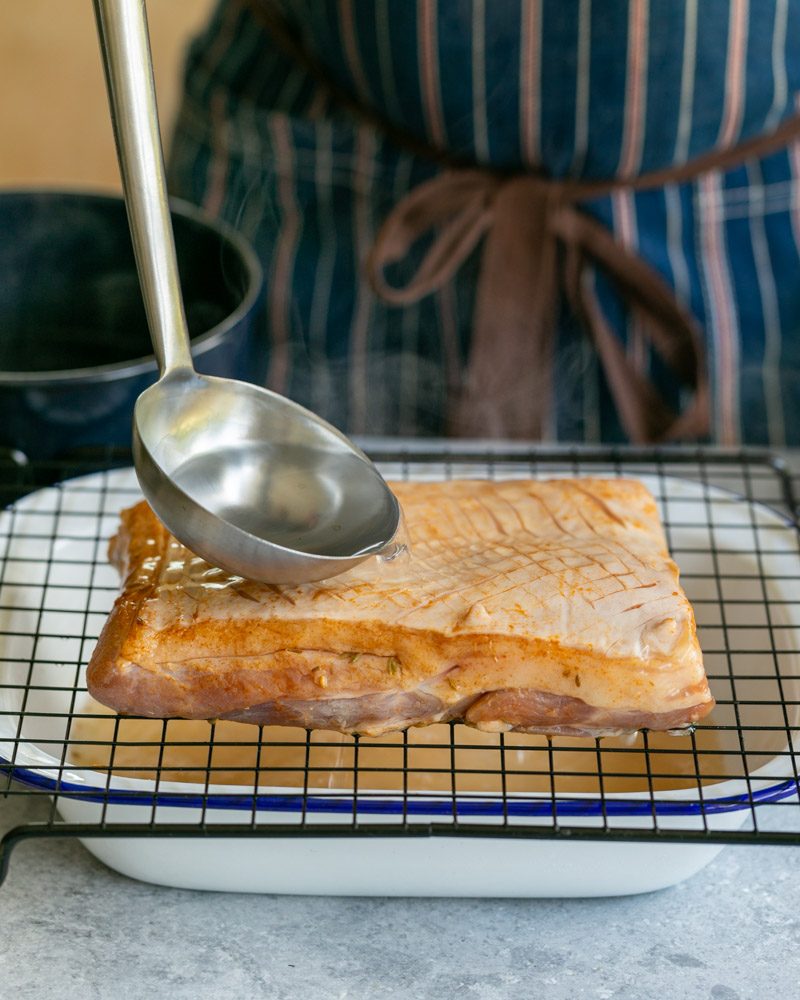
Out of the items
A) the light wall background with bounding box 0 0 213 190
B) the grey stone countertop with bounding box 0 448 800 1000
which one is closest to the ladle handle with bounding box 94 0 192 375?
the grey stone countertop with bounding box 0 448 800 1000

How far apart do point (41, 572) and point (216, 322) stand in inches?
17.3

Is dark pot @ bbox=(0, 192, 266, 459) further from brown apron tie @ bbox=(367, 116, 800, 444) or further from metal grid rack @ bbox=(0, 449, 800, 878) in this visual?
brown apron tie @ bbox=(367, 116, 800, 444)

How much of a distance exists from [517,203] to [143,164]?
1056 mm

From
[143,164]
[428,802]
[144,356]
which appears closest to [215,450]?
[143,164]

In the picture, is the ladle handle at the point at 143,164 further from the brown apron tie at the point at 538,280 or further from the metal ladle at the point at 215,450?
the brown apron tie at the point at 538,280

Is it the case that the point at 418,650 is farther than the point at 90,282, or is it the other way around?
the point at 90,282

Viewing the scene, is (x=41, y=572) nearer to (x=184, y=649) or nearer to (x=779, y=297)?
(x=184, y=649)

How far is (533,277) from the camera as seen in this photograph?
1996mm

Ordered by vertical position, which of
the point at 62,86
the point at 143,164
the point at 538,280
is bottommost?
the point at 62,86

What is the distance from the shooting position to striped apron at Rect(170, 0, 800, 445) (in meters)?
1.84

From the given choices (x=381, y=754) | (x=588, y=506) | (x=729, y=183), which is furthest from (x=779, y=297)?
(x=381, y=754)

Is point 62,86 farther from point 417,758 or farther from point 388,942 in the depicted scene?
point 388,942

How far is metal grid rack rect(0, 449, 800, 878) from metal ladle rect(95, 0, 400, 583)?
0.15 metres

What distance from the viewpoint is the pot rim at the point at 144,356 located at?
1361 millimetres
